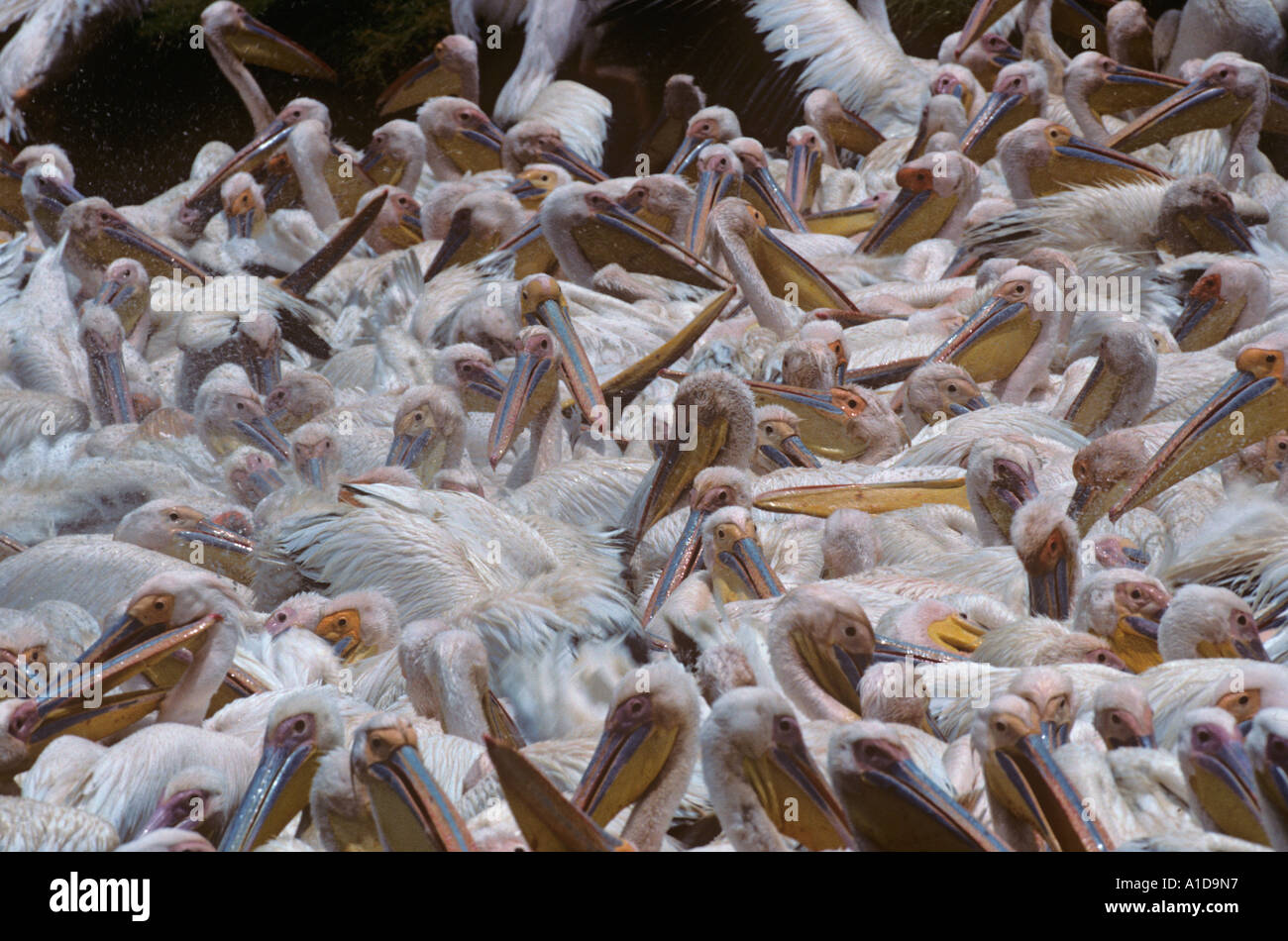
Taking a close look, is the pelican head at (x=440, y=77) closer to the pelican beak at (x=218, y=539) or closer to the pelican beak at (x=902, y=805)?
the pelican beak at (x=218, y=539)

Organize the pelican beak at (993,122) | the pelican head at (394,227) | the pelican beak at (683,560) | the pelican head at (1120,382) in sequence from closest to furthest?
the pelican beak at (683,560) → the pelican head at (1120,382) → the pelican head at (394,227) → the pelican beak at (993,122)

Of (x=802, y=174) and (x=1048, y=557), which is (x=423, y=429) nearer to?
(x=1048, y=557)

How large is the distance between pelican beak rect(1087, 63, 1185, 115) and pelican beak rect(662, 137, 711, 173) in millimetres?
1731

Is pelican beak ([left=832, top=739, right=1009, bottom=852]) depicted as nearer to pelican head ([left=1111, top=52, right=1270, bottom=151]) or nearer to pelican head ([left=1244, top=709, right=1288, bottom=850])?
pelican head ([left=1244, top=709, right=1288, bottom=850])

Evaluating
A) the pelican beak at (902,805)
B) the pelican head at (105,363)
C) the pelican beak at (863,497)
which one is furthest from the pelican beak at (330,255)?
the pelican beak at (902,805)

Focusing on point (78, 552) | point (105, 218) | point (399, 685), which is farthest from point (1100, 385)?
point (105, 218)

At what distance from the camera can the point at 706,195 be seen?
736 cm

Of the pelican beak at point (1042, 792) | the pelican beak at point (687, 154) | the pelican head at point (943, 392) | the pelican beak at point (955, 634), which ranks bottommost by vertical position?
the pelican beak at point (687, 154)

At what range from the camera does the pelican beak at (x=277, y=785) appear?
126 inches

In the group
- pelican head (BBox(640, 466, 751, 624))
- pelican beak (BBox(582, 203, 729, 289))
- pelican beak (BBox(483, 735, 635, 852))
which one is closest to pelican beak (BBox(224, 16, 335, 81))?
pelican beak (BBox(582, 203, 729, 289))

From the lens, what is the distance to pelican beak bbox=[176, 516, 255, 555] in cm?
507

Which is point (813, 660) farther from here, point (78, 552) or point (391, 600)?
point (78, 552)

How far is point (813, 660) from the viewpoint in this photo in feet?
12.4

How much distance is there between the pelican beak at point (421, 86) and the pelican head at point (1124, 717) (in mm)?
6882
